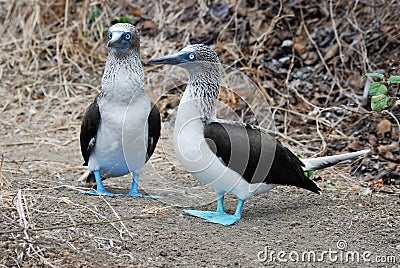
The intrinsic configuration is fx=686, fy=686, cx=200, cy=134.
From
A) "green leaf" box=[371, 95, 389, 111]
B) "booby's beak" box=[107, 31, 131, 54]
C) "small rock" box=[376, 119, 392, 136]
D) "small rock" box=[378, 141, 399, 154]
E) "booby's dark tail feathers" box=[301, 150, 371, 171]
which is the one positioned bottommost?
"small rock" box=[378, 141, 399, 154]

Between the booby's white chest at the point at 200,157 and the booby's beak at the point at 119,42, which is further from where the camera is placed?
the booby's beak at the point at 119,42

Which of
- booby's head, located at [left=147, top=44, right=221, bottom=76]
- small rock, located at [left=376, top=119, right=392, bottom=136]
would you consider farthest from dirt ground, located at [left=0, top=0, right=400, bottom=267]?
booby's head, located at [left=147, top=44, right=221, bottom=76]

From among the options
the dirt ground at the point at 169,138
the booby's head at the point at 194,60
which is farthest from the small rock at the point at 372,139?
the booby's head at the point at 194,60

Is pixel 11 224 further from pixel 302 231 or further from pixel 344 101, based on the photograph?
pixel 344 101

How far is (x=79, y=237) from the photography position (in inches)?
161

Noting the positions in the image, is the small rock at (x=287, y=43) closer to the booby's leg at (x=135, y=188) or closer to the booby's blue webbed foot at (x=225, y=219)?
the booby's leg at (x=135, y=188)

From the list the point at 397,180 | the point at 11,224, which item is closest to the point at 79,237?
Result: the point at 11,224

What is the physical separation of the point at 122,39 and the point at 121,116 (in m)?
0.56

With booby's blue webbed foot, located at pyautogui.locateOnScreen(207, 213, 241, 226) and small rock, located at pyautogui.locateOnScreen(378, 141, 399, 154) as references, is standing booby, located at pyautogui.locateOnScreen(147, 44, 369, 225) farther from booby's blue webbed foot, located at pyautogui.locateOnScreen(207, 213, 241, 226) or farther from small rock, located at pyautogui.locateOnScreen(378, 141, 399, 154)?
small rock, located at pyautogui.locateOnScreen(378, 141, 399, 154)

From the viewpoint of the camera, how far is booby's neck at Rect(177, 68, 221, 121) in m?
4.66

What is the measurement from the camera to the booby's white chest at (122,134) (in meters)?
4.98

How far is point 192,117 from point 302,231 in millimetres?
1067

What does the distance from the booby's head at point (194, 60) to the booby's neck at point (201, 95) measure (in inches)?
1.6

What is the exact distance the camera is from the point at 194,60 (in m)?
4.73
